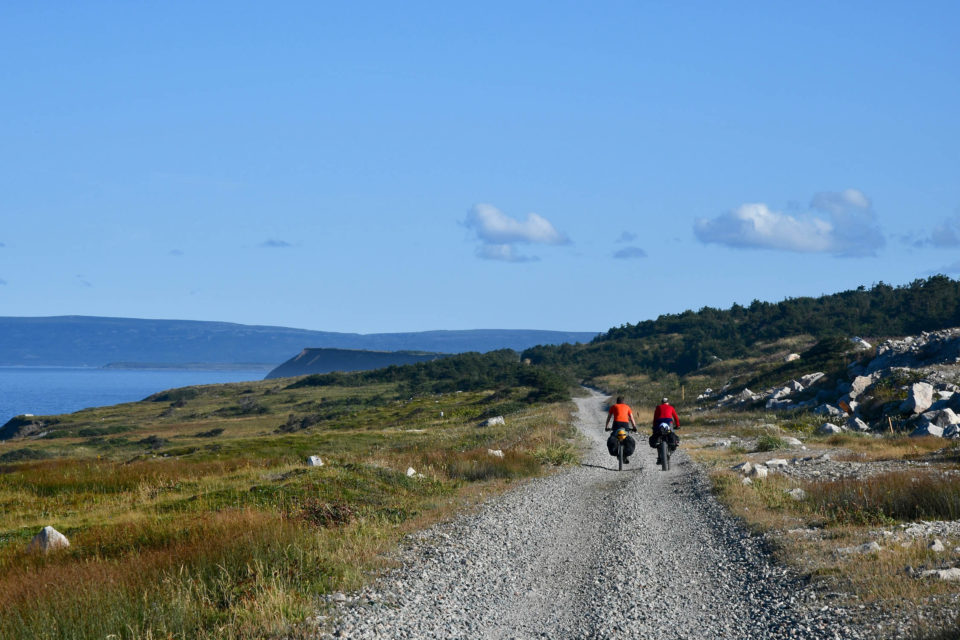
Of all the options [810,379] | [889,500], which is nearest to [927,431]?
[889,500]

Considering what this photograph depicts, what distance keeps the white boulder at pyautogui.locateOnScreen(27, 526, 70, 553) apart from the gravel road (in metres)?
6.27

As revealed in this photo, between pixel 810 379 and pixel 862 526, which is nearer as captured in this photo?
pixel 862 526

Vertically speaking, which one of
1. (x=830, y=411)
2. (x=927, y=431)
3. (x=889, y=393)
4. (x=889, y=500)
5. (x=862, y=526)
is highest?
(x=889, y=393)

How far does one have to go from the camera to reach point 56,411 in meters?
179

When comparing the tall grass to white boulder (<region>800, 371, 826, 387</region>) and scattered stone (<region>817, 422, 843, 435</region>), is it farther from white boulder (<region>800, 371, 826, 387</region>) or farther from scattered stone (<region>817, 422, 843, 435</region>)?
white boulder (<region>800, 371, 826, 387</region>)

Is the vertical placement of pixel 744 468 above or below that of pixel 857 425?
above

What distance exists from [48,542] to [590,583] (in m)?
9.81

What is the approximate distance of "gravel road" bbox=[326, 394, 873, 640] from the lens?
970cm

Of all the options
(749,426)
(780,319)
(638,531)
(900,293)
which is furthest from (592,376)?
(638,531)

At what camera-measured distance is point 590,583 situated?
11.9 metres

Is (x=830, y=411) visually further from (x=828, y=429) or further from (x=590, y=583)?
(x=590, y=583)

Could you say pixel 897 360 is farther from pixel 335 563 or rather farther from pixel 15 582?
pixel 15 582

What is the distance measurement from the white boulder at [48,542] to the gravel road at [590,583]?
627cm

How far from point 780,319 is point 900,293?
16871 millimetres
